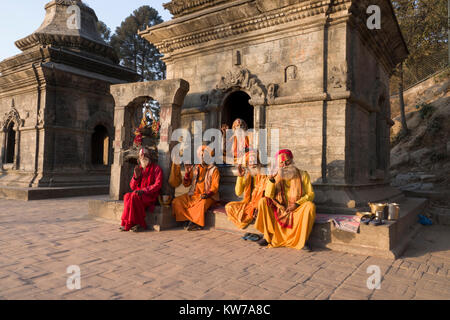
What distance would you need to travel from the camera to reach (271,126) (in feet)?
21.9

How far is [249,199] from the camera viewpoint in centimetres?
590

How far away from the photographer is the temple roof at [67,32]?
1296 centimetres

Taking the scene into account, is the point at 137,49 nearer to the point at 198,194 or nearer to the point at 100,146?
the point at 100,146

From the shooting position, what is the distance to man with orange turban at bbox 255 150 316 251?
15.8ft

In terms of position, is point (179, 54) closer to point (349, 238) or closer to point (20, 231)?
point (20, 231)

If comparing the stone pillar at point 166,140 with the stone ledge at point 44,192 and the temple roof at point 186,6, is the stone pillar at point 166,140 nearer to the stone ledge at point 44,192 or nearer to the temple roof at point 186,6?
the temple roof at point 186,6

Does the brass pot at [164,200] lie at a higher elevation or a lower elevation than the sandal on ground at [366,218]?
higher

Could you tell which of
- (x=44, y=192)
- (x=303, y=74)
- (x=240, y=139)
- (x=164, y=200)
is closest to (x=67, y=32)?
(x=44, y=192)

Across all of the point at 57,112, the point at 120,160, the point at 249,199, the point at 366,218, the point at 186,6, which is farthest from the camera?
the point at 57,112

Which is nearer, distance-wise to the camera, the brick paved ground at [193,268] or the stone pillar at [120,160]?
the brick paved ground at [193,268]

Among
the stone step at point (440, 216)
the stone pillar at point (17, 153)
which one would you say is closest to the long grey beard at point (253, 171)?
the stone step at point (440, 216)

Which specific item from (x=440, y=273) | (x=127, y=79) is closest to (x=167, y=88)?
(x=440, y=273)

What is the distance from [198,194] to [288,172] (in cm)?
215

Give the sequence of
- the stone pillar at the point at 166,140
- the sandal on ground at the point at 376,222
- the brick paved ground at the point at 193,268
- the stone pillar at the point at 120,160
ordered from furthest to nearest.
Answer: the stone pillar at the point at 120,160
the stone pillar at the point at 166,140
the sandal on ground at the point at 376,222
the brick paved ground at the point at 193,268
